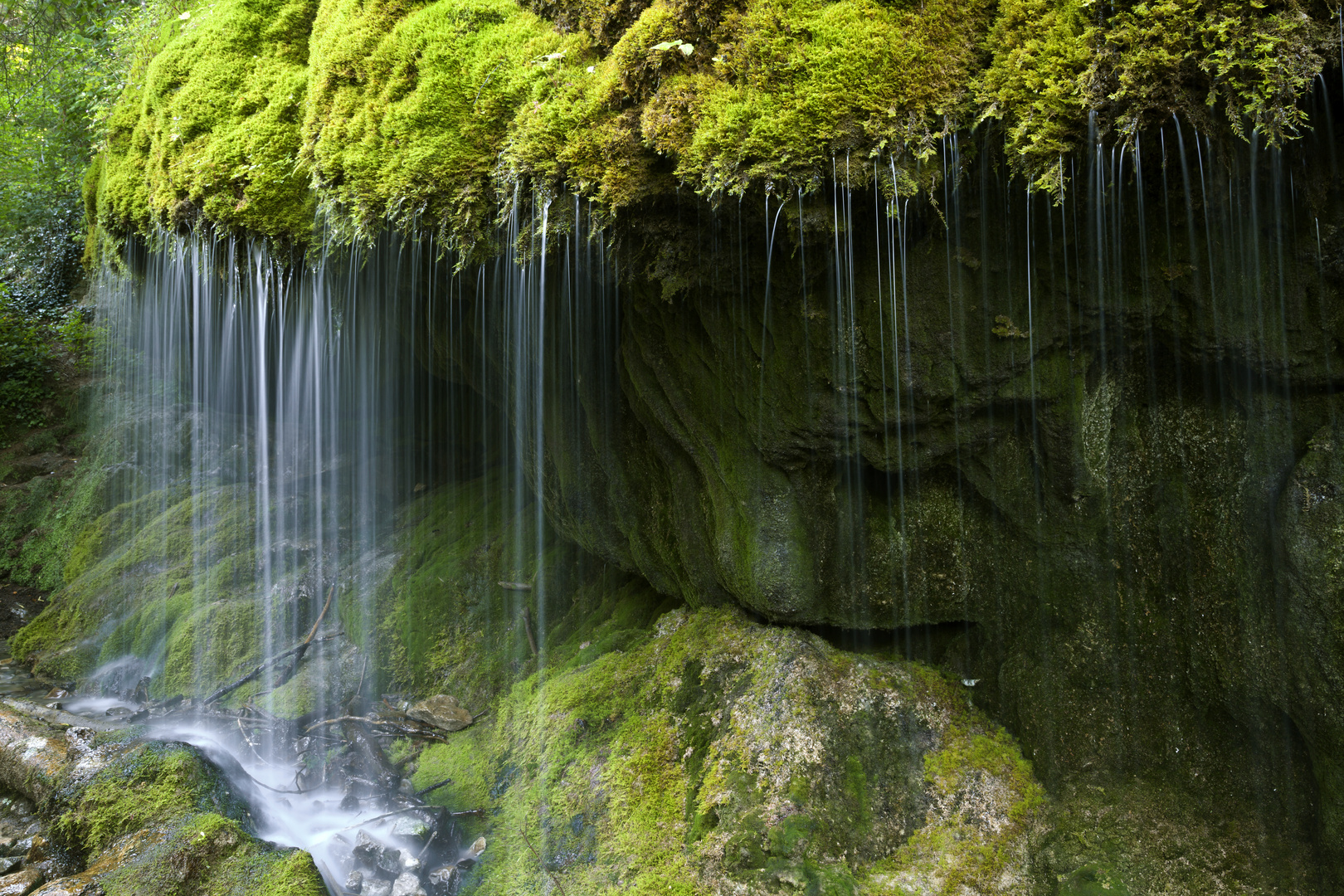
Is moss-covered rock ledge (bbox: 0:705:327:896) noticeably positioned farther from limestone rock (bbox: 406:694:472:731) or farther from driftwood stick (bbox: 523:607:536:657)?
driftwood stick (bbox: 523:607:536:657)

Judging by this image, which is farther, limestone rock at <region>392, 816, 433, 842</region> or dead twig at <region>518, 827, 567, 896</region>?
limestone rock at <region>392, 816, 433, 842</region>

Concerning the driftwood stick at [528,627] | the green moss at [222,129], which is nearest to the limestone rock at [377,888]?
the driftwood stick at [528,627]

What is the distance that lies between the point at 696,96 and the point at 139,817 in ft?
17.0

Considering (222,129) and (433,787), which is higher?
(222,129)

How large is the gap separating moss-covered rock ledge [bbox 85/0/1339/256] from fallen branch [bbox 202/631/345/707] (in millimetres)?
4040

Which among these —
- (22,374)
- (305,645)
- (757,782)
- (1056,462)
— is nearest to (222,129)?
(305,645)

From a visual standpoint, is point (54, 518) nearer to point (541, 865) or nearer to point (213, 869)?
point (213, 869)

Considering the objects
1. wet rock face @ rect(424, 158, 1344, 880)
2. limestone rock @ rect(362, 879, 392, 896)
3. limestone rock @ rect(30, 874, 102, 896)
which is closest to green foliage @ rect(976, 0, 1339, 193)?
wet rock face @ rect(424, 158, 1344, 880)

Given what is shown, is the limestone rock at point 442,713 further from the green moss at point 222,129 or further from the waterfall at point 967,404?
the green moss at point 222,129

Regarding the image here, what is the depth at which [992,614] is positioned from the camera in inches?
173

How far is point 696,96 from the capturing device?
12.0 feet

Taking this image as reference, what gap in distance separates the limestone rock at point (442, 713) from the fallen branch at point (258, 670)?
1.76 metres

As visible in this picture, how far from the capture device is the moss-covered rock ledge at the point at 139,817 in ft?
13.1

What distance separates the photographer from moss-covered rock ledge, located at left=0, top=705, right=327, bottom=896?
3.98 meters
